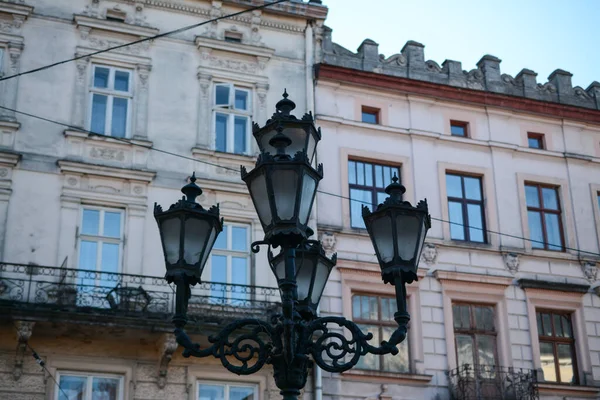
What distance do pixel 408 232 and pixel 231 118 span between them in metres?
12.5

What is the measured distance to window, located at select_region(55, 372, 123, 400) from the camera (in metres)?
17.4

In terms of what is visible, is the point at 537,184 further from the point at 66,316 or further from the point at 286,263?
the point at 286,263

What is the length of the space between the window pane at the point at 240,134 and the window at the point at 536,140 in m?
7.25

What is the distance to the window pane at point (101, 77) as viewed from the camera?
2022 cm

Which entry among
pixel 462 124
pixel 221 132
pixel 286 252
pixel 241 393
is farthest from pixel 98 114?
pixel 286 252

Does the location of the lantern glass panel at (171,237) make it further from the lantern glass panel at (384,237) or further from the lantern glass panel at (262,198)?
the lantern glass panel at (384,237)

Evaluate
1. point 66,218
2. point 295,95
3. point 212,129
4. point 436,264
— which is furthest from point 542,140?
point 66,218

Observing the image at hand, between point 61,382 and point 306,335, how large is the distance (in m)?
10.3

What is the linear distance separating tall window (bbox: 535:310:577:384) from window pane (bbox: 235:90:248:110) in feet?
26.5

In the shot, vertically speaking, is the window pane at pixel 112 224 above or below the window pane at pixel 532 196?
below

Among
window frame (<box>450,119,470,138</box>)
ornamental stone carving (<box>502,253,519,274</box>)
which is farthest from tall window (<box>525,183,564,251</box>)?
window frame (<box>450,119,470,138</box>)

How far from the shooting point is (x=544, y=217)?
22.5m

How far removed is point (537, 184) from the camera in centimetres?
2277

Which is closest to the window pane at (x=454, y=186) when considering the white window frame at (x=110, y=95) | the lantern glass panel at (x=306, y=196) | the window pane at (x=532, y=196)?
the window pane at (x=532, y=196)
